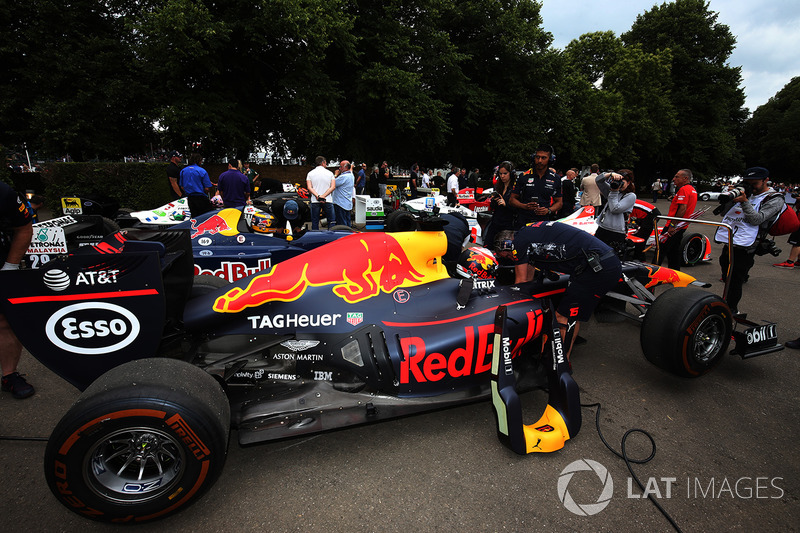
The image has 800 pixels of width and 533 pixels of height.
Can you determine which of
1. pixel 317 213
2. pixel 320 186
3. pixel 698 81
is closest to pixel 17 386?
pixel 317 213

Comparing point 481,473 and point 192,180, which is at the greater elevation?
point 192,180

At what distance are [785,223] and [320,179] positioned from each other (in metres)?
8.26

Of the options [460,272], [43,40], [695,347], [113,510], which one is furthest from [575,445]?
[43,40]

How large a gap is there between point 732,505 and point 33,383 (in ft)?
17.8

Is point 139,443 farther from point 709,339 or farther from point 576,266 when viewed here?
point 709,339

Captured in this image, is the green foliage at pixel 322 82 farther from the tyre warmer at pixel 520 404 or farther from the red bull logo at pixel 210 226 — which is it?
the tyre warmer at pixel 520 404

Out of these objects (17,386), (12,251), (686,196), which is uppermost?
(686,196)

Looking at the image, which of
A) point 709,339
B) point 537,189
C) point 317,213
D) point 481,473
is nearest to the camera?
point 481,473

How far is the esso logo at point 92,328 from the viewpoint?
2340 millimetres

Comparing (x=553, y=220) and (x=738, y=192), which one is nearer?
(x=738, y=192)

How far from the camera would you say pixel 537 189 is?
5.14 meters

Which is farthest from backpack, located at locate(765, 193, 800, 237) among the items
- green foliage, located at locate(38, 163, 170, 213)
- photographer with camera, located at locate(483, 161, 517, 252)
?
green foliage, located at locate(38, 163, 170, 213)

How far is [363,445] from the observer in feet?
9.27

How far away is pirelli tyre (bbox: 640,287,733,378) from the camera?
330 centimetres
